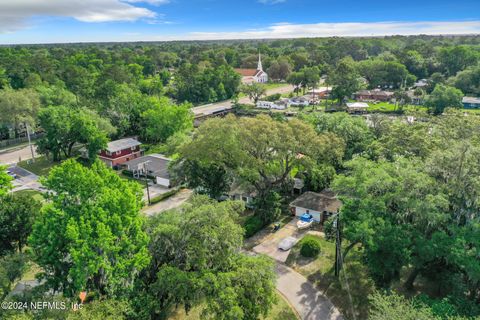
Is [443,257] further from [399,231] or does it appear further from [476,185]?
[476,185]

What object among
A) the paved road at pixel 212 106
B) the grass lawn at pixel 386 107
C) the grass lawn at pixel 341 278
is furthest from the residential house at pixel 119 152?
the grass lawn at pixel 386 107

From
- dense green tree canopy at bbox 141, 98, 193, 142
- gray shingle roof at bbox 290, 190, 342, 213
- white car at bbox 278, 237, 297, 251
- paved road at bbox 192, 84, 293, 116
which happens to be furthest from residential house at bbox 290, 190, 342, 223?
paved road at bbox 192, 84, 293, 116

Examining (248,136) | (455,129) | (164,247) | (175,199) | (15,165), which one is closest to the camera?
(164,247)

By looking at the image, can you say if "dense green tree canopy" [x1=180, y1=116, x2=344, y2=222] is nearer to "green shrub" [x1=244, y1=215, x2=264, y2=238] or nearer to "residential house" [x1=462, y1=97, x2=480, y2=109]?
"green shrub" [x1=244, y1=215, x2=264, y2=238]

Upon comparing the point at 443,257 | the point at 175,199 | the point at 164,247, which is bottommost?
the point at 175,199

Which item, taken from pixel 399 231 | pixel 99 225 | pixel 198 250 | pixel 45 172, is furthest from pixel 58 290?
pixel 45 172

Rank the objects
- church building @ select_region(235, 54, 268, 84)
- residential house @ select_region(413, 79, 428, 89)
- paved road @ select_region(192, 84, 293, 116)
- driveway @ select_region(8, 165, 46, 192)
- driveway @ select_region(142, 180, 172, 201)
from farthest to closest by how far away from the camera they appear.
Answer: church building @ select_region(235, 54, 268, 84)
residential house @ select_region(413, 79, 428, 89)
paved road @ select_region(192, 84, 293, 116)
driveway @ select_region(8, 165, 46, 192)
driveway @ select_region(142, 180, 172, 201)
